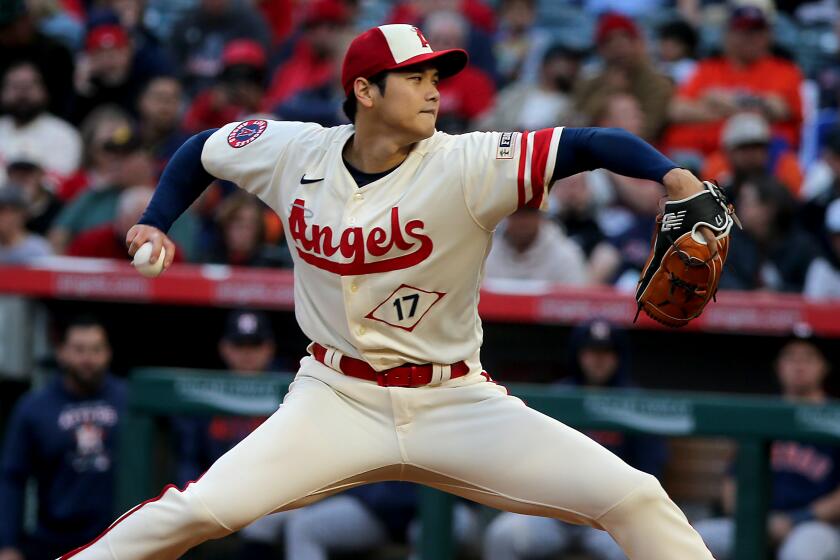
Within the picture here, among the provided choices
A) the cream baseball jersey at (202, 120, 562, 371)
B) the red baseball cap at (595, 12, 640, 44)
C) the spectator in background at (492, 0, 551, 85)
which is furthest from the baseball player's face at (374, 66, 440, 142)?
the spectator in background at (492, 0, 551, 85)

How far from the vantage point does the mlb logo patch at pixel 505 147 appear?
3.78m

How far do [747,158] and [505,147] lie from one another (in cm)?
394

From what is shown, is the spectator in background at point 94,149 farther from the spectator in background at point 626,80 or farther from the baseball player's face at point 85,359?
the spectator in background at point 626,80

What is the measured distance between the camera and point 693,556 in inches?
148

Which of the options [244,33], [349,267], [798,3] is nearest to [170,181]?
[349,267]

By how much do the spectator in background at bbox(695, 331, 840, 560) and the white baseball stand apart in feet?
8.41

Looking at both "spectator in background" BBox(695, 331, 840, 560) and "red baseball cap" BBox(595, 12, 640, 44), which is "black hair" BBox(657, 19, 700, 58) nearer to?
"red baseball cap" BBox(595, 12, 640, 44)

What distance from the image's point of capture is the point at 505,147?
380cm

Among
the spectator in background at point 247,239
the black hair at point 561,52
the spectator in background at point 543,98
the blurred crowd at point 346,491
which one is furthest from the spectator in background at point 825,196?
the spectator in background at point 247,239

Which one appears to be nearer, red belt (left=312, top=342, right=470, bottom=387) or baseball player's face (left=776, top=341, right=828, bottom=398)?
red belt (left=312, top=342, right=470, bottom=387)

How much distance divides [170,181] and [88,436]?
2415 mm

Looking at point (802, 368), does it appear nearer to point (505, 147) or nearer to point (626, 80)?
point (505, 147)

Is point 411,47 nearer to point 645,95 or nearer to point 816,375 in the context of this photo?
point 816,375

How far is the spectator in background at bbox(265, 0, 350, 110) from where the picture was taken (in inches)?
348
